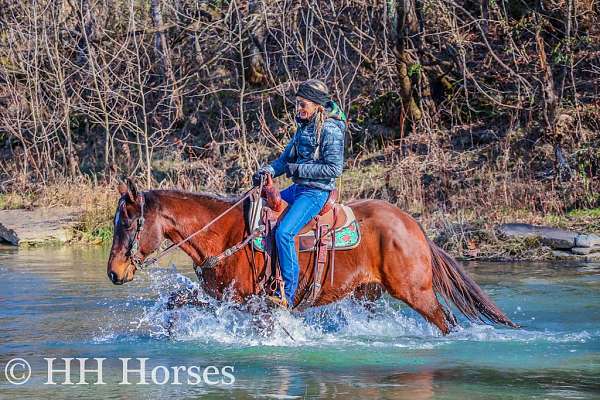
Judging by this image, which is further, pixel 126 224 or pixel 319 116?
pixel 319 116

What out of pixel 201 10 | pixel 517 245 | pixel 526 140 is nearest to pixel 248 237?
pixel 517 245

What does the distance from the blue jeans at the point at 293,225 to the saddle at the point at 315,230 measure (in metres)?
0.11

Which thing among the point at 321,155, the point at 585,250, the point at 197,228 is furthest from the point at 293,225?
the point at 585,250

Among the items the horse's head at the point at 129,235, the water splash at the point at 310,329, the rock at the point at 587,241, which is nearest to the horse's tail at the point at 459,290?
the water splash at the point at 310,329

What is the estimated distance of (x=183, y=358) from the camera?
29.4 feet

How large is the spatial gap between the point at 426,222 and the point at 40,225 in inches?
298

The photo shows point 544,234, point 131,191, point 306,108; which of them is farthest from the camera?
point 544,234

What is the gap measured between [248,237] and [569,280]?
5741mm

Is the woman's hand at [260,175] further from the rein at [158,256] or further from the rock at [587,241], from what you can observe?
the rock at [587,241]

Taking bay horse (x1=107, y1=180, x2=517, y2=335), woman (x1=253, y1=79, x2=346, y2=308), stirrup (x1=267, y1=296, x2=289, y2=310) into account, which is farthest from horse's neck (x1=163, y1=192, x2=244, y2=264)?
stirrup (x1=267, y1=296, x2=289, y2=310)

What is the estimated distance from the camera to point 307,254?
9.30 m

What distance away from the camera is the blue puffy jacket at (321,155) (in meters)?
8.95

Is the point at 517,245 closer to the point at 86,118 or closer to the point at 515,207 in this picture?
the point at 515,207

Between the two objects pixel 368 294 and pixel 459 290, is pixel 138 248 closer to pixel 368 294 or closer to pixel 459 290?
pixel 368 294
